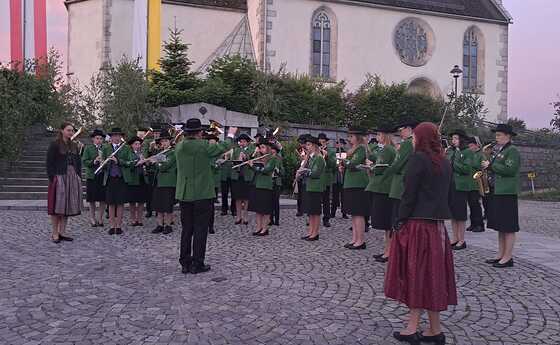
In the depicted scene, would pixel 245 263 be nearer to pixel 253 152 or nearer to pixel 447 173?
pixel 447 173

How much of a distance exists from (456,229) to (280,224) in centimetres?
406

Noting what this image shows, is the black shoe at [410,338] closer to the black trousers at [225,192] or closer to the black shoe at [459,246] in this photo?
the black shoe at [459,246]

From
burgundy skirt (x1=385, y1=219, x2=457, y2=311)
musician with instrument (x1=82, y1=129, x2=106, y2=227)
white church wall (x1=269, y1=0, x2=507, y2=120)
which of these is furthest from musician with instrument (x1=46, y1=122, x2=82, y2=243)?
white church wall (x1=269, y1=0, x2=507, y2=120)

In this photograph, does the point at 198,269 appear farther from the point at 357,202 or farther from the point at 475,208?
the point at 475,208

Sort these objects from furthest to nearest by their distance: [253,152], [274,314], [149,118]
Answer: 1. [149,118]
2. [253,152]
3. [274,314]

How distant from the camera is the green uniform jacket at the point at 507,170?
7.93m

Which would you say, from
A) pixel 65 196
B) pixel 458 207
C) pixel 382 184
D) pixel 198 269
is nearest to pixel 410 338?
pixel 198 269

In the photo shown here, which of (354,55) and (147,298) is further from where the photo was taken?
(354,55)

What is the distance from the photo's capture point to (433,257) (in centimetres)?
487

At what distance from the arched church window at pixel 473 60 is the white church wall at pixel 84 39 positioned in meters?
23.0

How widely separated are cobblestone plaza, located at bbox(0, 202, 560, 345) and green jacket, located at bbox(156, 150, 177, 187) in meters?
1.25

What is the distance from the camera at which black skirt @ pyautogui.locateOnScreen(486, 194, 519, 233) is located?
7.87 m

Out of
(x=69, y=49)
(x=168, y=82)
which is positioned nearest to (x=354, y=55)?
(x=168, y=82)

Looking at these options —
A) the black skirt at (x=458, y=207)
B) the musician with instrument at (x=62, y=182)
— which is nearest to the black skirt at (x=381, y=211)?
the black skirt at (x=458, y=207)
